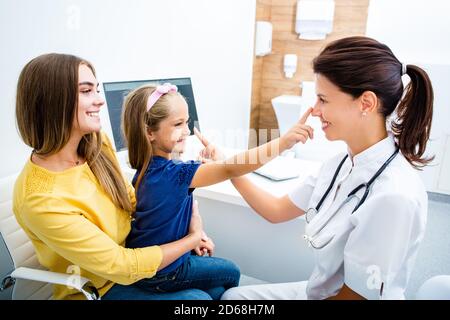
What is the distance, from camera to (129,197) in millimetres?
1098

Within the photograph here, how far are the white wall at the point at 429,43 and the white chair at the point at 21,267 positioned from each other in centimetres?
253

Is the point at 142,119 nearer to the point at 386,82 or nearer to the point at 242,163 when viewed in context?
the point at 242,163

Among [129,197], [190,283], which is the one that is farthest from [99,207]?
[190,283]

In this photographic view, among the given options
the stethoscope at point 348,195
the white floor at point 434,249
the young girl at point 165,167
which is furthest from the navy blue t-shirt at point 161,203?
the white floor at point 434,249

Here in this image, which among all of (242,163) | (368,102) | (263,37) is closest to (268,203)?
(242,163)

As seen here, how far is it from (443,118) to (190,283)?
244cm

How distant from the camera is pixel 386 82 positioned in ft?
3.02

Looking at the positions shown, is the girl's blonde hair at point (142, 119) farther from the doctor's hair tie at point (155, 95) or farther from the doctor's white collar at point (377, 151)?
the doctor's white collar at point (377, 151)

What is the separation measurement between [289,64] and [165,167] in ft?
8.53

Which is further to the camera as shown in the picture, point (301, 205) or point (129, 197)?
point (301, 205)

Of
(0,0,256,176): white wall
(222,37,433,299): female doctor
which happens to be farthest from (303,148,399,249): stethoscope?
(0,0,256,176): white wall

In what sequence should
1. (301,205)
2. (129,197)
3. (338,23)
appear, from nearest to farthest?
(129,197), (301,205), (338,23)

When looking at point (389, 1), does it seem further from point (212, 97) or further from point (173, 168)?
point (173, 168)
